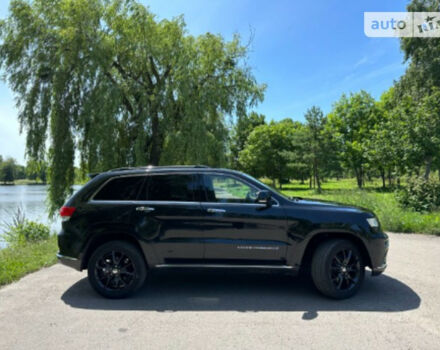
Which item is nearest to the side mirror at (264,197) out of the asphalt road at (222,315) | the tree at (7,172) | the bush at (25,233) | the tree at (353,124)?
the asphalt road at (222,315)

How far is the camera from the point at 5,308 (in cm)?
377

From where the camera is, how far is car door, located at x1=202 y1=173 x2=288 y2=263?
13.2 ft

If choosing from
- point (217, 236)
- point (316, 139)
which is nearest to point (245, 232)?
point (217, 236)

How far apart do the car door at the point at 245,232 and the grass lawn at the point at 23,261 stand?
3387mm

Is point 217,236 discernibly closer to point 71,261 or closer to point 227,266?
point 227,266

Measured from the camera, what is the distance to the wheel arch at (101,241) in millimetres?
4145

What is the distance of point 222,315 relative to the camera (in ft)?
11.5

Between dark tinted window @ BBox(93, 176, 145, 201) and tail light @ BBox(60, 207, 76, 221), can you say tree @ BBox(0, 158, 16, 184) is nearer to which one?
tail light @ BBox(60, 207, 76, 221)

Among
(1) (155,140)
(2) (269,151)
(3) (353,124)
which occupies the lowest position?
(1) (155,140)

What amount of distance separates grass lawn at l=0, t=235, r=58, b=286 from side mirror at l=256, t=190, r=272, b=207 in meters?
4.16

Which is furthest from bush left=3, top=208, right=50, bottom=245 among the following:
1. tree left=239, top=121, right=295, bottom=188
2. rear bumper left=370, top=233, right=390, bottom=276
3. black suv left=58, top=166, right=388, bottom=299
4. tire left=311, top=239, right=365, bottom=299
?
tree left=239, top=121, right=295, bottom=188

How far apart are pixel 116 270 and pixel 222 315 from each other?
1574 millimetres

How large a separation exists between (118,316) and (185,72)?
10842 mm

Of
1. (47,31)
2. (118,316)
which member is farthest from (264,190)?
(47,31)
